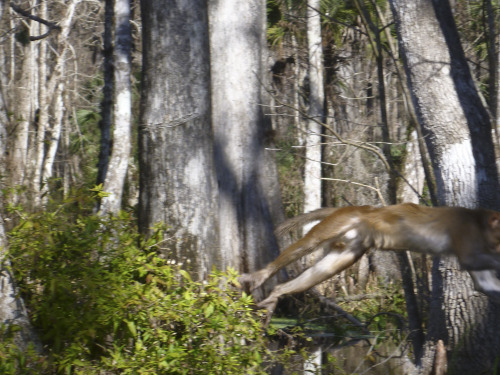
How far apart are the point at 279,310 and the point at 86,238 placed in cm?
531

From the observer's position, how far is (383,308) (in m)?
12.7

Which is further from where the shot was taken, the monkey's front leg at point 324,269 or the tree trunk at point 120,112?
the tree trunk at point 120,112

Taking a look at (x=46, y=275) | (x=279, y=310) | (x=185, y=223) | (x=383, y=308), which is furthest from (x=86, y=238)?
(x=383, y=308)

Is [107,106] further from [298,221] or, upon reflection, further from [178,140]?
[178,140]

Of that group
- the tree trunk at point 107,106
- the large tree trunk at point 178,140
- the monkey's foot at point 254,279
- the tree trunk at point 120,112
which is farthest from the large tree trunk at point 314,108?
the large tree trunk at point 178,140

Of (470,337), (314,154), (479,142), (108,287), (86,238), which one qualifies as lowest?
(470,337)

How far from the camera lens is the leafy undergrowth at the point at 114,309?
5414mm

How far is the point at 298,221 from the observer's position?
7.27 m

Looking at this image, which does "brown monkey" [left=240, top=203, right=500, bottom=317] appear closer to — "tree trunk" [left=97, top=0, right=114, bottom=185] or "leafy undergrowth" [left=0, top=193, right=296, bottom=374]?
"leafy undergrowth" [left=0, top=193, right=296, bottom=374]

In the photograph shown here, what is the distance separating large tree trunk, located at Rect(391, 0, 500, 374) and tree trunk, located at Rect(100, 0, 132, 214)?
24.5ft

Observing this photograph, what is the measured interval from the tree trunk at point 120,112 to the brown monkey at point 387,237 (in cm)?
711

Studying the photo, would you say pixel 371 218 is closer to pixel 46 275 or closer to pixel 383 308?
pixel 46 275

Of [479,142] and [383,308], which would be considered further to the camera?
[383,308]

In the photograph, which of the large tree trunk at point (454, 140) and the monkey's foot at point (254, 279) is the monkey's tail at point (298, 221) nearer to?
the monkey's foot at point (254, 279)
